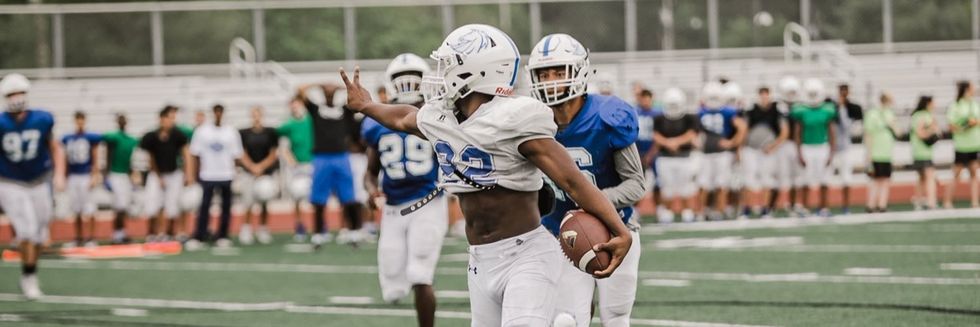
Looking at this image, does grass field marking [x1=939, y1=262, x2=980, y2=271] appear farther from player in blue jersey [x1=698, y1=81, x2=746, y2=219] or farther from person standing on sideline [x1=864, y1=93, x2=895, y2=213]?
player in blue jersey [x1=698, y1=81, x2=746, y2=219]

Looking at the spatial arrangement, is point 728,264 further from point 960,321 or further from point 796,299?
point 960,321

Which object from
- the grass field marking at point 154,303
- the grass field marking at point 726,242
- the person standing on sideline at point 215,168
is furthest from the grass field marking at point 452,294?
the person standing on sideline at point 215,168

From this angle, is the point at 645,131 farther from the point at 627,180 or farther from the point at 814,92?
the point at 627,180

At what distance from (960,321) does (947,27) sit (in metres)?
22.0

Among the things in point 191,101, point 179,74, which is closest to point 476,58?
point 191,101

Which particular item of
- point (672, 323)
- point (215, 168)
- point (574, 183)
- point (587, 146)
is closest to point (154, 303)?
point (672, 323)

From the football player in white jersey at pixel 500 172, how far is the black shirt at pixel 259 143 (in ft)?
39.5

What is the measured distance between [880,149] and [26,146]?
35.9 ft

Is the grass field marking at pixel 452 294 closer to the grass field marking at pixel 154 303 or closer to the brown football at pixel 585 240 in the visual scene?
the grass field marking at pixel 154 303

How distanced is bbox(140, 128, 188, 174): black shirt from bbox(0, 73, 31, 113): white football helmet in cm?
558

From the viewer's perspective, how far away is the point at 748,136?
1827cm

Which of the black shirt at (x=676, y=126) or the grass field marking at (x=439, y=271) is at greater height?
the black shirt at (x=676, y=126)

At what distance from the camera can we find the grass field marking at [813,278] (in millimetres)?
10188

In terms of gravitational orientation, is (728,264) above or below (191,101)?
below
